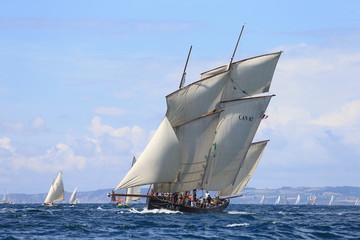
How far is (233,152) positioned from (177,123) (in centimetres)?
994

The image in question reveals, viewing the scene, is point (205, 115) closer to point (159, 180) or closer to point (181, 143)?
point (181, 143)

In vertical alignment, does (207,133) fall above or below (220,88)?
below

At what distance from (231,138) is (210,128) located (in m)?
3.73

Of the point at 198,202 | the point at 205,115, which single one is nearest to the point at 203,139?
the point at 205,115

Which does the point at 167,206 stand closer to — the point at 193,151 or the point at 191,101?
the point at 193,151

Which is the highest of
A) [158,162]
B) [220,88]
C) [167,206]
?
[220,88]

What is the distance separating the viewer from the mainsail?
74.9 metres

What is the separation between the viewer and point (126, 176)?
71.1 metres

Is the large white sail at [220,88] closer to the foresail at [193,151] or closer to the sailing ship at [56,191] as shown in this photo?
the foresail at [193,151]

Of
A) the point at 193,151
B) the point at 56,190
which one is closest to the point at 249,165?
the point at 193,151

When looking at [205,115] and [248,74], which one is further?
[248,74]

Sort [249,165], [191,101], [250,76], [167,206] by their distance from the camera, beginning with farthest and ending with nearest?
[249,165] < [250,76] < [191,101] < [167,206]

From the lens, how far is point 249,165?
9819 centimetres

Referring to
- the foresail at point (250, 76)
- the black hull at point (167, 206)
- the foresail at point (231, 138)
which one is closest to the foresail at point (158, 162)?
the black hull at point (167, 206)
